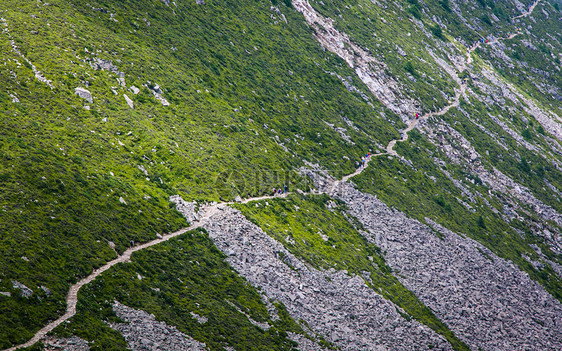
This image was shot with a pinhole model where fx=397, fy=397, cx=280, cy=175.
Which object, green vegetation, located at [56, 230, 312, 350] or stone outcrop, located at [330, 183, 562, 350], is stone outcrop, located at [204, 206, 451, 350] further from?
stone outcrop, located at [330, 183, 562, 350]

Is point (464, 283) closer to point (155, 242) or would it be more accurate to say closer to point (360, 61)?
point (155, 242)

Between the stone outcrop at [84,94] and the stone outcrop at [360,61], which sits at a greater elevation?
the stone outcrop at [360,61]

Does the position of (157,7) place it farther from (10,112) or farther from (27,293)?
(27,293)

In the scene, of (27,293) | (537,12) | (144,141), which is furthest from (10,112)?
(537,12)

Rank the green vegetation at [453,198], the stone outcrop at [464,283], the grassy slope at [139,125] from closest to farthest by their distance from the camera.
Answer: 1. the grassy slope at [139,125]
2. the stone outcrop at [464,283]
3. the green vegetation at [453,198]

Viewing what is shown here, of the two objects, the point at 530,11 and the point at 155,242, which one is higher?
the point at 530,11

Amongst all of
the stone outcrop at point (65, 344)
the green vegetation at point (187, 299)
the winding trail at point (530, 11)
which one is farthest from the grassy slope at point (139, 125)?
the winding trail at point (530, 11)

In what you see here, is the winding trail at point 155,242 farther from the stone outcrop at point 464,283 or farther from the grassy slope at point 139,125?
the stone outcrop at point 464,283

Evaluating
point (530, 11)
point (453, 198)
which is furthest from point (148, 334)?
A: point (530, 11)
